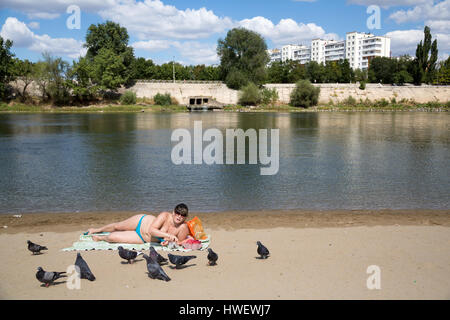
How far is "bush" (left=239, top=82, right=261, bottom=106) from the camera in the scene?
8706 cm

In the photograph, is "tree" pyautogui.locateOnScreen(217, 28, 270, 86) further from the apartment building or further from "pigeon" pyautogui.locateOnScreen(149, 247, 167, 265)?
"pigeon" pyautogui.locateOnScreen(149, 247, 167, 265)

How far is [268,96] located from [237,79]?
815cm

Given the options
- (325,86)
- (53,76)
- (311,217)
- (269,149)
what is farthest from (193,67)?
(311,217)

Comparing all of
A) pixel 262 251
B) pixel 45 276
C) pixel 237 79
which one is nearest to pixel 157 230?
pixel 262 251

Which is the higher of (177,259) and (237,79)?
(237,79)

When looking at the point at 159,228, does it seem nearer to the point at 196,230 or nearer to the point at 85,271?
the point at 196,230

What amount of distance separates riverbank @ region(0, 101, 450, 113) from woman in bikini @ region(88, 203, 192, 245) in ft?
233

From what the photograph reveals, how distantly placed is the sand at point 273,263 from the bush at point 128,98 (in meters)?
75.3

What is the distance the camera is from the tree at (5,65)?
72.9 meters

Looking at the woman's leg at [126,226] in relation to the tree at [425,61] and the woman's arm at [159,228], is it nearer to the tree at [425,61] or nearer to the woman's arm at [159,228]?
the woman's arm at [159,228]

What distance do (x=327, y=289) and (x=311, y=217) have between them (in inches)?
171

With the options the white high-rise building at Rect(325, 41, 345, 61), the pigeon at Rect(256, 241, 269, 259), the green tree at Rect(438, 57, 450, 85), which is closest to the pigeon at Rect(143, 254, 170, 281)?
the pigeon at Rect(256, 241, 269, 259)

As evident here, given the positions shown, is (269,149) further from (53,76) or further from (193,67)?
(193,67)

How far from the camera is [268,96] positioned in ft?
299
